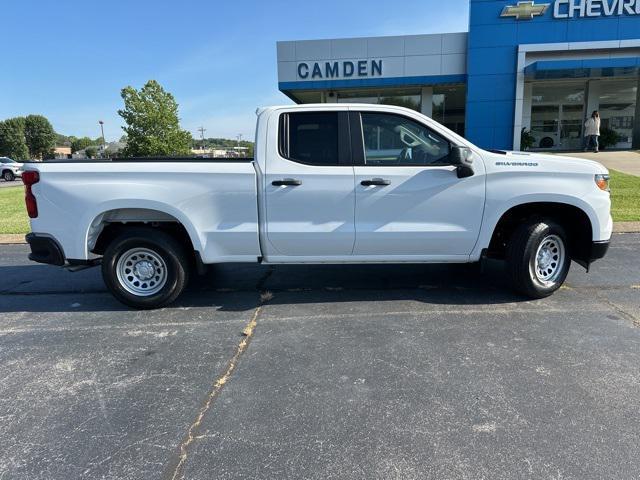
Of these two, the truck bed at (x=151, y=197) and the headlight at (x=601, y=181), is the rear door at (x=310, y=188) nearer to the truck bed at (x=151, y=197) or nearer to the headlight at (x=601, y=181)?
the truck bed at (x=151, y=197)

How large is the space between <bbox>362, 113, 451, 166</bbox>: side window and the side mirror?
17 centimetres

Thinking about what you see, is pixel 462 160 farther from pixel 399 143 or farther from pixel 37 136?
pixel 37 136

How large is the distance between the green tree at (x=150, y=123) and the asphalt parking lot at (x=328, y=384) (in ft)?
74.5

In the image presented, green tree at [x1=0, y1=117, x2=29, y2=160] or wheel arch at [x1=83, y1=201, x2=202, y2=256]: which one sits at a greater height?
green tree at [x1=0, y1=117, x2=29, y2=160]

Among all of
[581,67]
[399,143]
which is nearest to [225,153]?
[581,67]

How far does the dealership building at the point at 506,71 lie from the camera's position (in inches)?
819

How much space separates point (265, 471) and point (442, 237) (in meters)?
3.15

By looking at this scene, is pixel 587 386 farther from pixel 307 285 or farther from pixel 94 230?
pixel 94 230

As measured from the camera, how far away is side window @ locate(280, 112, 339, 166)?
4887 mm

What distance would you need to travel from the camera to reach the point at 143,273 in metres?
5.11

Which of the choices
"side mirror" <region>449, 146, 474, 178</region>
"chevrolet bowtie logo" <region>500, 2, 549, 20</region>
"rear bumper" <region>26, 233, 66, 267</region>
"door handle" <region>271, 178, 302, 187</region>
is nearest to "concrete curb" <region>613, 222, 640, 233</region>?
"side mirror" <region>449, 146, 474, 178</region>

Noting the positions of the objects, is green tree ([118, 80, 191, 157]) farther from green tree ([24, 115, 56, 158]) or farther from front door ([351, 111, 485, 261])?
green tree ([24, 115, 56, 158])

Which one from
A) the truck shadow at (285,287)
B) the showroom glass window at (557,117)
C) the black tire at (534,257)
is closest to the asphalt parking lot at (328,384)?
the truck shadow at (285,287)

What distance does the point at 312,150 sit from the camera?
4.92 meters
